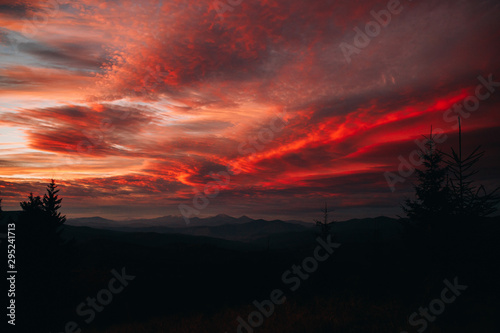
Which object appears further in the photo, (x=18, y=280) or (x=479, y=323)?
(x=18, y=280)

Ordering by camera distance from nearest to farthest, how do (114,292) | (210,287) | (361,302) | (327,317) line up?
(327,317)
(361,302)
(210,287)
(114,292)

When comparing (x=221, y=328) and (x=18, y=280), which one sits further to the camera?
(x=18, y=280)

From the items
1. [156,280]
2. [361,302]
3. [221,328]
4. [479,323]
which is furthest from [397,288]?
[156,280]

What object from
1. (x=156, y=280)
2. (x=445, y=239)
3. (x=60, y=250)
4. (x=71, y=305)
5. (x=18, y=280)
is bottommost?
(x=156, y=280)

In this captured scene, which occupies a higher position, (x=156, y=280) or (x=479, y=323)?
(x=479, y=323)

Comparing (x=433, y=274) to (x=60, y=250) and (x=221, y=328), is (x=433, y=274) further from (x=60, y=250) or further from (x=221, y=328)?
(x=60, y=250)

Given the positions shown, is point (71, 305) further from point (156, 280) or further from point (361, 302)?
point (361, 302)

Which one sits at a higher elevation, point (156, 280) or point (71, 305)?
point (71, 305)

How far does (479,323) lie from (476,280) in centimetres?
224

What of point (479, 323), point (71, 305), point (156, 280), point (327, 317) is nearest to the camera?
point (479, 323)

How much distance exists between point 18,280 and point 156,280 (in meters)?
26.5

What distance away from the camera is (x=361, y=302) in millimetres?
11078

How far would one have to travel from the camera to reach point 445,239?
10031mm

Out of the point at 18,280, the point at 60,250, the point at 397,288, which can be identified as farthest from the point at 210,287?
the point at 397,288
